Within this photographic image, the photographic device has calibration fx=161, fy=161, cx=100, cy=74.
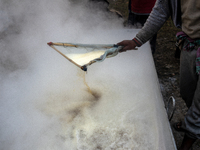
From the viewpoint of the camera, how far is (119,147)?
1.29 meters

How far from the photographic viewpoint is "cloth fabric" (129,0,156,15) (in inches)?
81.7

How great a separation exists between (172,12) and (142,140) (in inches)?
40.5

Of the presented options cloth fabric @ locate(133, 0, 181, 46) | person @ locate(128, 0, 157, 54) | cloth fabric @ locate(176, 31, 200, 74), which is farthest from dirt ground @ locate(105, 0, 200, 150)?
cloth fabric @ locate(133, 0, 181, 46)

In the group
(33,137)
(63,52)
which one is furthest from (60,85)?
(33,137)

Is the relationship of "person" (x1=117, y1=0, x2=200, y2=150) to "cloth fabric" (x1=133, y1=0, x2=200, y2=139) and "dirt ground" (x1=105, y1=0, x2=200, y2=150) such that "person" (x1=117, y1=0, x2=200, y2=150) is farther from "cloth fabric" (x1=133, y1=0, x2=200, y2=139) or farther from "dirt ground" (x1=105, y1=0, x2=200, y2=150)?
"dirt ground" (x1=105, y1=0, x2=200, y2=150)

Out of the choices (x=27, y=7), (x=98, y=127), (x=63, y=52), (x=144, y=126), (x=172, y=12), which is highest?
(x=172, y=12)

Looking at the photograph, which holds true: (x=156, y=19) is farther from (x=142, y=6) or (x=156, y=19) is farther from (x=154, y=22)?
(x=142, y=6)

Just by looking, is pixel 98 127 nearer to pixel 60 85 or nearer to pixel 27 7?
pixel 60 85

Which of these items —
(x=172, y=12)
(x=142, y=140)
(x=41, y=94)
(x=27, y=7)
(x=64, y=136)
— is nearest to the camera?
(x=172, y=12)

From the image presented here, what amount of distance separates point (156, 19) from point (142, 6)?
3.12 ft

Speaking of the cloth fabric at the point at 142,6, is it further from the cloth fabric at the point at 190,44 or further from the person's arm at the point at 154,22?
the cloth fabric at the point at 190,44

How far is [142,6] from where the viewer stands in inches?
83.0

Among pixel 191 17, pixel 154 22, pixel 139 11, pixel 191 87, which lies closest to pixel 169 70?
pixel 139 11

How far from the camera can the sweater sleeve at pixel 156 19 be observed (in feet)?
4.04
